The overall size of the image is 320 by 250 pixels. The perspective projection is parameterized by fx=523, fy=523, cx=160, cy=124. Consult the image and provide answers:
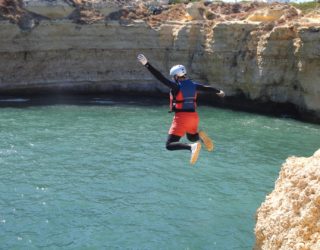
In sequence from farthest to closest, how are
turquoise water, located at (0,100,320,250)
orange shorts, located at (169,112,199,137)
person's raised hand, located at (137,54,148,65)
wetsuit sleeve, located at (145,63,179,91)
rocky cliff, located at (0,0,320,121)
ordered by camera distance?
rocky cliff, located at (0,0,320,121) → turquoise water, located at (0,100,320,250) → orange shorts, located at (169,112,199,137) → wetsuit sleeve, located at (145,63,179,91) → person's raised hand, located at (137,54,148,65)

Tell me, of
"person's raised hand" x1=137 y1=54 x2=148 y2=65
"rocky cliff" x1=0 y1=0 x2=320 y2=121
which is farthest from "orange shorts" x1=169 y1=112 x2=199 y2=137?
"rocky cliff" x1=0 y1=0 x2=320 y2=121

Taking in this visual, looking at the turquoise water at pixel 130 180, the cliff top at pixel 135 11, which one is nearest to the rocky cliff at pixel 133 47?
the cliff top at pixel 135 11

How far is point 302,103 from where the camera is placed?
93.9 ft

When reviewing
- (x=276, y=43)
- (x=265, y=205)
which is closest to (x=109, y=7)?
(x=276, y=43)

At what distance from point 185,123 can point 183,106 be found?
317 mm

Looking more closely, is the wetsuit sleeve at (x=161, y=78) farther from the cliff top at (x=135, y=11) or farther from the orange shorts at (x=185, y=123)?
the cliff top at (x=135, y=11)

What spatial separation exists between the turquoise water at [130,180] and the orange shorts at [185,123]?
11.6 ft

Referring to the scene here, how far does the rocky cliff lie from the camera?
1185 inches

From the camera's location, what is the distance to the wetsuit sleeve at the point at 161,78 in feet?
28.8

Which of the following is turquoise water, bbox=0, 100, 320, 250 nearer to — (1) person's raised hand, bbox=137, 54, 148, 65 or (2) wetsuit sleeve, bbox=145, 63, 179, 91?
(2) wetsuit sleeve, bbox=145, 63, 179, 91

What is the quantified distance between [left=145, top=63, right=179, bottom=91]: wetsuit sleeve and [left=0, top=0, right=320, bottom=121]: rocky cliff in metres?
21.2

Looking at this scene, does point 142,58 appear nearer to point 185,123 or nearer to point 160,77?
point 160,77

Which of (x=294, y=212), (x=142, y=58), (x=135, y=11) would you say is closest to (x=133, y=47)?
(x=135, y=11)

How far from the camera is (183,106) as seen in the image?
9234 mm
